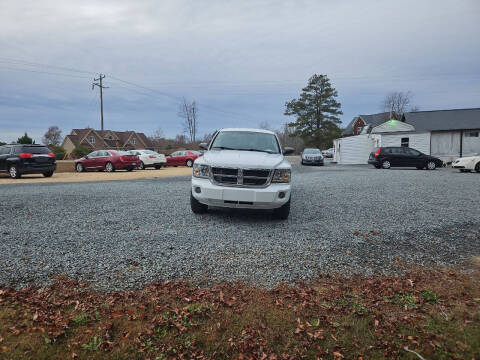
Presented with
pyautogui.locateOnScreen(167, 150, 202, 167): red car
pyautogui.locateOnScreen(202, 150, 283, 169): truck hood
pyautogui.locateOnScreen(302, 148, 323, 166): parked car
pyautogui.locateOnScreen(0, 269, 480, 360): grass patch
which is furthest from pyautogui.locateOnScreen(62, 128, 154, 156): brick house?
pyautogui.locateOnScreen(0, 269, 480, 360): grass patch

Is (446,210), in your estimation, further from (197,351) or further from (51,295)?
(51,295)

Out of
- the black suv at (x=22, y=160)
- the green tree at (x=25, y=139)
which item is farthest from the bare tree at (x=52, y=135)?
the black suv at (x=22, y=160)

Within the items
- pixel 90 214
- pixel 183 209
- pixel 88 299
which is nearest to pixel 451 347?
pixel 88 299

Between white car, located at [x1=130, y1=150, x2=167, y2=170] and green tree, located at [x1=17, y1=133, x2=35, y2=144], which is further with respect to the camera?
green tree, located at [x1=17, y1=133, x2=35, y2=144]

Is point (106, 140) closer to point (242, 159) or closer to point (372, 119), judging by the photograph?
point (372, 119)

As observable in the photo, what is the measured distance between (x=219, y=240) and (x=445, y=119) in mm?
33195

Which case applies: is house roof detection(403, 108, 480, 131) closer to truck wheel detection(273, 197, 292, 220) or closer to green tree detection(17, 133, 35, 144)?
truck wheel detection(273, 197, 292, 220)

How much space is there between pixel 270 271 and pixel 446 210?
5.46 metres

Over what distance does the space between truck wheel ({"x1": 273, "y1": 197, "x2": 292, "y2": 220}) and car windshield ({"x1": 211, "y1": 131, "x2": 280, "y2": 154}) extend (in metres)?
1.26

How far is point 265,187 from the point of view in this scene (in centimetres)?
518

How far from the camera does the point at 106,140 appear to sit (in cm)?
6681

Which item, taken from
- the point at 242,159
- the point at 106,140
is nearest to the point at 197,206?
the point at 242,159

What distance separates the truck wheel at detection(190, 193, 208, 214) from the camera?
19.4 ft

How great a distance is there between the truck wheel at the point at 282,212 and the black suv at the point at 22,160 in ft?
46.1
